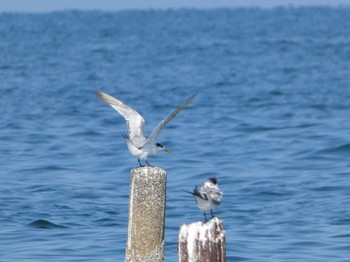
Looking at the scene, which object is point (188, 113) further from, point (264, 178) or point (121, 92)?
point (264, 178)

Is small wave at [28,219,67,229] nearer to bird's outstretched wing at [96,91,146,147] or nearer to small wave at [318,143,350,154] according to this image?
bird's outstretched wing at [96,91,146,147]

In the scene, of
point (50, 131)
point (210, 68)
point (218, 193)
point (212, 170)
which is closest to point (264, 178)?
point (212, 170)

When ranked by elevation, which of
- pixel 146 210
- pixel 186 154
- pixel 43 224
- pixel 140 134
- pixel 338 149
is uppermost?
pixel 338 149

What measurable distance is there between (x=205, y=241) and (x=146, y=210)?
0.66 meters

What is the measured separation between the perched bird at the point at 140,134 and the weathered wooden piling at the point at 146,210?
457 millimetres

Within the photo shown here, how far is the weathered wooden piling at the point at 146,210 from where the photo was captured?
820 centimetres

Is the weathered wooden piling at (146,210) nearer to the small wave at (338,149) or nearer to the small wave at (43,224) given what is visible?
the small wave at (43,224)

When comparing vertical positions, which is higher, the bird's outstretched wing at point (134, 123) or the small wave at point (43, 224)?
the small wave at point (43, 224)

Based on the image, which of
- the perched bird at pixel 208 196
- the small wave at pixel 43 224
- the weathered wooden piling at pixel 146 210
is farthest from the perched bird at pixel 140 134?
the small wave at pixel 43 224

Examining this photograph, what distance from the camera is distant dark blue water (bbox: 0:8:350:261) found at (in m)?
12.8

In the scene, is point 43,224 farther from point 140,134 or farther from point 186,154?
point 186,154

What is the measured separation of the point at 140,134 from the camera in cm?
958

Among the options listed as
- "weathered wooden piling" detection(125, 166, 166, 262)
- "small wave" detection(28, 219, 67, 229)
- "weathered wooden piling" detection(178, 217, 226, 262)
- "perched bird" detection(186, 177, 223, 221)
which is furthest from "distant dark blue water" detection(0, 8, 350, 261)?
"weathered wooden piling" detection(178, 217, 226, 262)

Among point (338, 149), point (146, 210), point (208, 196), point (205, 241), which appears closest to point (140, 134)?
point (146, 210)
